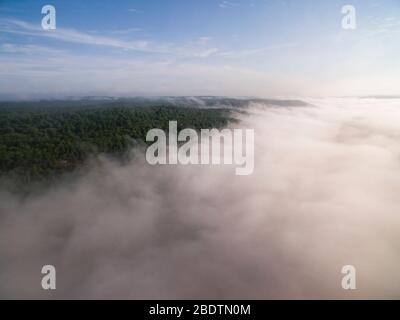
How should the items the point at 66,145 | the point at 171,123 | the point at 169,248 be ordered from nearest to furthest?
the point at 169,248, the point at 66,145, the point at 171,123

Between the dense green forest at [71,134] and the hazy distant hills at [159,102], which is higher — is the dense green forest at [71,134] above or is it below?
below

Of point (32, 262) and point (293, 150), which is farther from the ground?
point (293, 150)

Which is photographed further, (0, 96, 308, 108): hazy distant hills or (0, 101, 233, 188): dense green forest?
(0, 96, 308, 108): hazy distant hills

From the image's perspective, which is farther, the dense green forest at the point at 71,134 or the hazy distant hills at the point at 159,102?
the hazy distant hills at the point at 159,102

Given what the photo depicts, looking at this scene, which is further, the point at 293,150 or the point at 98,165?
the point at 293,150

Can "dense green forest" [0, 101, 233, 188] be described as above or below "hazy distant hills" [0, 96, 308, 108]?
below

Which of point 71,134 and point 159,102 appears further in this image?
point 159,102

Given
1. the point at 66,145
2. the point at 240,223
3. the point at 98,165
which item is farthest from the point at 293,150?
the point at 66,145
